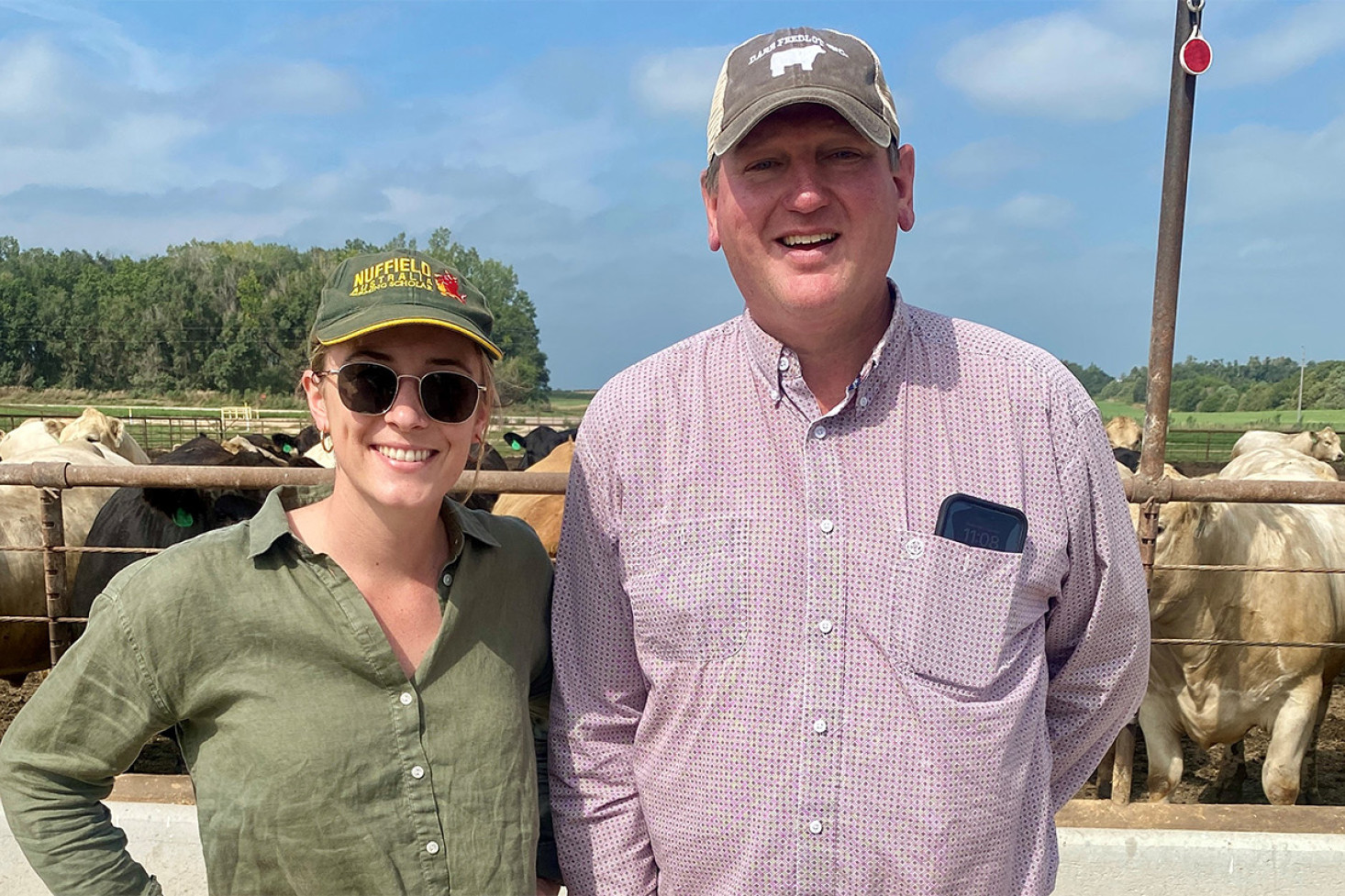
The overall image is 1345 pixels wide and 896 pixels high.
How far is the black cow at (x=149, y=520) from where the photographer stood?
595cm

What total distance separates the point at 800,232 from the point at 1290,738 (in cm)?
485

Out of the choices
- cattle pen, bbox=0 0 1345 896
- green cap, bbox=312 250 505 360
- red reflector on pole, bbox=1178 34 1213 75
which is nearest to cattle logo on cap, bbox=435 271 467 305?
green cap, bbox=312 250 505 360

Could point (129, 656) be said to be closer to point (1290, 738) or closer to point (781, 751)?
point (781, 751)

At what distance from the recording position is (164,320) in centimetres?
6756

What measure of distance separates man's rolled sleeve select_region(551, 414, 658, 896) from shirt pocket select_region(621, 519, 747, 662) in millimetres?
77

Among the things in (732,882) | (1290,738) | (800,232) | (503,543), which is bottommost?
(1290,738)

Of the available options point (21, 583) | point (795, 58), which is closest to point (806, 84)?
point (795, 58)

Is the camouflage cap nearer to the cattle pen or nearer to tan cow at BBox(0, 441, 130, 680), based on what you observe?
the cattle pen

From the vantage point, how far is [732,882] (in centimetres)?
170

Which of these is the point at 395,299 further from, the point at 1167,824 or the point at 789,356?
the point at 1167,824

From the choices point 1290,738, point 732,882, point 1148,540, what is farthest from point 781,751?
point 1290,738

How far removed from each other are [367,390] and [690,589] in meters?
0.62

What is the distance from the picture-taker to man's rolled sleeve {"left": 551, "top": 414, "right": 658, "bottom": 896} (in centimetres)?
185

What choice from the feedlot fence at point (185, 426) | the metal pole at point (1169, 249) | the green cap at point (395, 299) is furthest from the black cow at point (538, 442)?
the feedlot fence at point (185, 426)
